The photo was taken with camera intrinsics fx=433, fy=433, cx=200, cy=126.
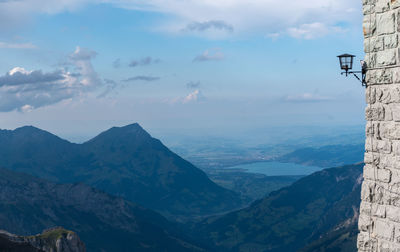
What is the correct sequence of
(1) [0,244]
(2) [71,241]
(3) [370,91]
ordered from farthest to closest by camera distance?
1. (2) [71,241]
2. (1) [0,244]
3. (3) [370,91]

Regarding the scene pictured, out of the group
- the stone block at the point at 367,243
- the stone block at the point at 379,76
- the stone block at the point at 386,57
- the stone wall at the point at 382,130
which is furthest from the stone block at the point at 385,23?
the stone block at the point at 367,243

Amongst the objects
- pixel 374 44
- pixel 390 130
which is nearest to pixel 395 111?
pixel 390 130

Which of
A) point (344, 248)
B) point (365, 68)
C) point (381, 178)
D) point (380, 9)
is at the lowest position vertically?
point (344, 248)

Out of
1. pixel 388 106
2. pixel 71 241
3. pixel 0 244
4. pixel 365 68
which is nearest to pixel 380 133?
pixel 388 106

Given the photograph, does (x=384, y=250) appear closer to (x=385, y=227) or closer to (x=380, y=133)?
(x=385, y=227)

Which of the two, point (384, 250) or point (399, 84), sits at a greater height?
point (399, 84)

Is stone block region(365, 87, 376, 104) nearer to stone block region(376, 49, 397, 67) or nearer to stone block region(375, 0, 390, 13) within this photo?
stone block region(376, 49, 397, 67)

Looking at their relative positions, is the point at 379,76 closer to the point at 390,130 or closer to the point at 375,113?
the point at 375,113
